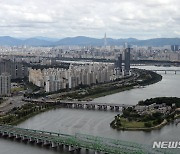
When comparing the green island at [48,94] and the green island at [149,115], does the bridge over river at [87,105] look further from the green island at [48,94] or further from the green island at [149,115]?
the green island at [149,115]

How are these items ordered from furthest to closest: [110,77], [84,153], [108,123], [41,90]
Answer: [110,77], [41,90], [108,123], [84,153]

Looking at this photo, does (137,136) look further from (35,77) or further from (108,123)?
(35,77)

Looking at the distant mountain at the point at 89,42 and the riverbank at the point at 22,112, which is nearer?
the riverbank at the point at 22,112

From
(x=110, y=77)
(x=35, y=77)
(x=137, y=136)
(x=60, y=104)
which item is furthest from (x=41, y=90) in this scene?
(x=137, y=136)

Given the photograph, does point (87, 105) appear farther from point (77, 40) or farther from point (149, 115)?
point (77, 40)

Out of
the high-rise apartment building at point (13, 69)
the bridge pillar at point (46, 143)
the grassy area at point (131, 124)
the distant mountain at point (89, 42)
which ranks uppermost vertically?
the distant mountain at point (89, 42)

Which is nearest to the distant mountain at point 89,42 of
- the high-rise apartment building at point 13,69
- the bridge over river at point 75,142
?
the high-rise apartment building at point 13,69
